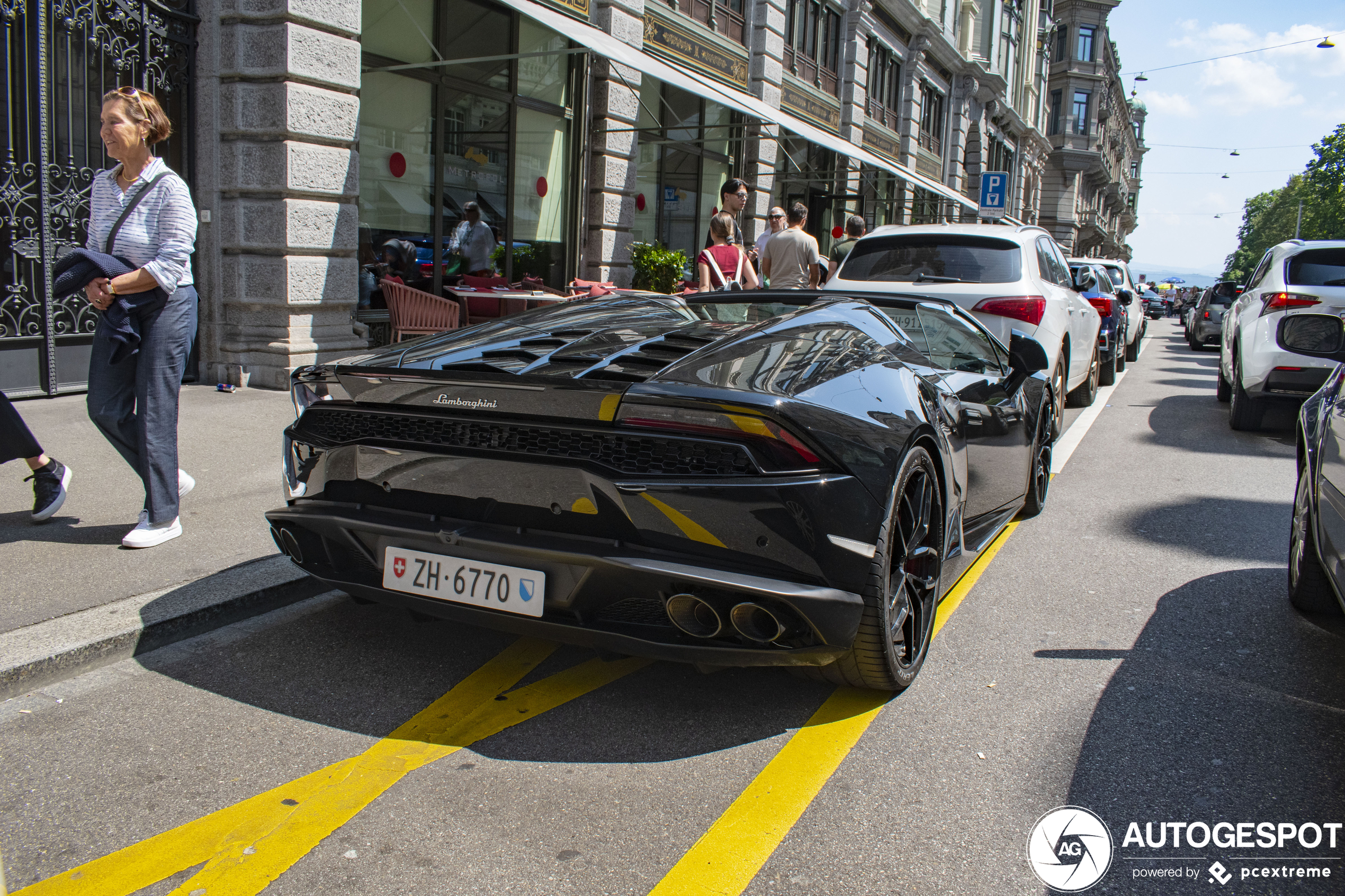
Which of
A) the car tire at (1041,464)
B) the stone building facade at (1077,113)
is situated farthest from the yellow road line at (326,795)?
the stone building facade at (1077,113)

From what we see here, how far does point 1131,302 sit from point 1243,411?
8992 mm

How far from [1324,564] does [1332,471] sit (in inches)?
12.3

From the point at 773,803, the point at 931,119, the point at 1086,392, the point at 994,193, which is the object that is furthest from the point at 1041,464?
the point at 931,119

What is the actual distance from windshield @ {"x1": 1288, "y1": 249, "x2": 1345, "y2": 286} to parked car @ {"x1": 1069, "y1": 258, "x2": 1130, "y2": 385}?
1698 mm

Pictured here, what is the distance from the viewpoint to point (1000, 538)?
5.34 metres

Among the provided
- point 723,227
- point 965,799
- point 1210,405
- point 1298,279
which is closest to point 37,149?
point 723,227

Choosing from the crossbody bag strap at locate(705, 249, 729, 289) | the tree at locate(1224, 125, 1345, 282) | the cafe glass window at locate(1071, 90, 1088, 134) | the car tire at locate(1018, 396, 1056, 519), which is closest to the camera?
the car tire at locate(1018, 396, 1056, 519)

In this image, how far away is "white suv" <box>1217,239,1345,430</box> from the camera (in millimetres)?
8570

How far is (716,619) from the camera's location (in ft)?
8.68

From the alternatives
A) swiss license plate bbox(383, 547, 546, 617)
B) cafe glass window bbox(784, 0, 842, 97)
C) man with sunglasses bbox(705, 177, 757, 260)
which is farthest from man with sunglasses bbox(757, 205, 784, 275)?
cafe glass window bbox(784, 0, 842, 97)

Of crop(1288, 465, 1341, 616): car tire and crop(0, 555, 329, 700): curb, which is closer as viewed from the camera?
crop(0, 555, 329, 700): curb

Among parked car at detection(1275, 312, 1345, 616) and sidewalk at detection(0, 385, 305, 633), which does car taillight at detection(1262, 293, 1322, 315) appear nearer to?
parked car at detection(1275, 312, 1345, 616)

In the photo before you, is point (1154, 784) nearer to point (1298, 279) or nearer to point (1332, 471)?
point (1332, 471)

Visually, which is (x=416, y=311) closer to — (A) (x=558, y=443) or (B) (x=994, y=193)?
(A) (x=558, y=443)
